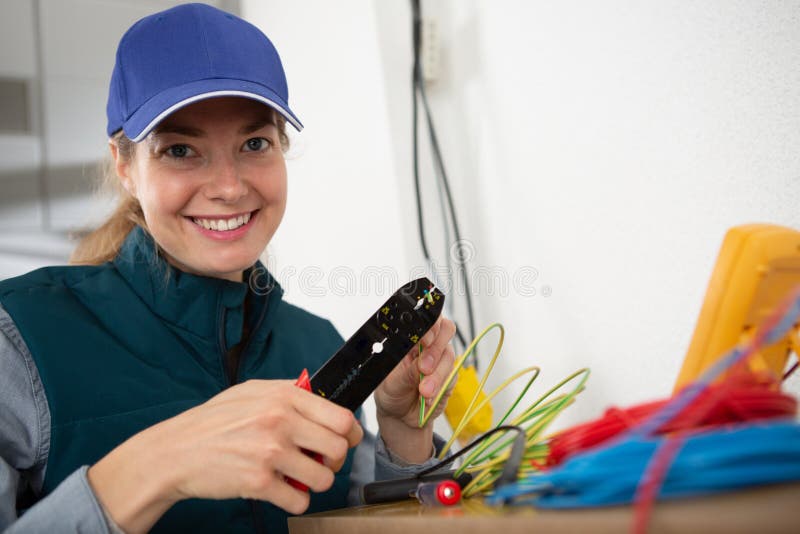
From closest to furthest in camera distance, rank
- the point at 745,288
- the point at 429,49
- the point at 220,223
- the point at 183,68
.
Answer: the point at 745,288 → the point at 183,68 → the point at 220,223 → the point at 429,49

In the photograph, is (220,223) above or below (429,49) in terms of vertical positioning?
below

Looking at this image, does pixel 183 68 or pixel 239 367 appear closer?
pixel 183 68

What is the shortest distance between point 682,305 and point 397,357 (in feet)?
1.30

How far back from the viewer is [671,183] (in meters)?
0.79

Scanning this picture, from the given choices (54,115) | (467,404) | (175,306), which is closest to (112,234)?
(175,306)

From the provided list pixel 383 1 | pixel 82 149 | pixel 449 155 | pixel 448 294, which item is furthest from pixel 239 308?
pixel 82 149

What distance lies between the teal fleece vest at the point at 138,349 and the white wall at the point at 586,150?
1.45 feet

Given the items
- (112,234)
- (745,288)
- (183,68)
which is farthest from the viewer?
(112,234)

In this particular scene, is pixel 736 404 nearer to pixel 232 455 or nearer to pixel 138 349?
pixel 232 455

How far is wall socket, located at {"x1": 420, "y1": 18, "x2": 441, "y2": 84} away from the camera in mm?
1328

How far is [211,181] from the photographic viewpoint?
31.5 inches

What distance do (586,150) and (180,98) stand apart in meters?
0.57

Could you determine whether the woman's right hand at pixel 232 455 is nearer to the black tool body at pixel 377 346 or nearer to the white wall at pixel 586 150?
the black tool body at pixel 377 346

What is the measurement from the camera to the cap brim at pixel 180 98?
27.4 inches
